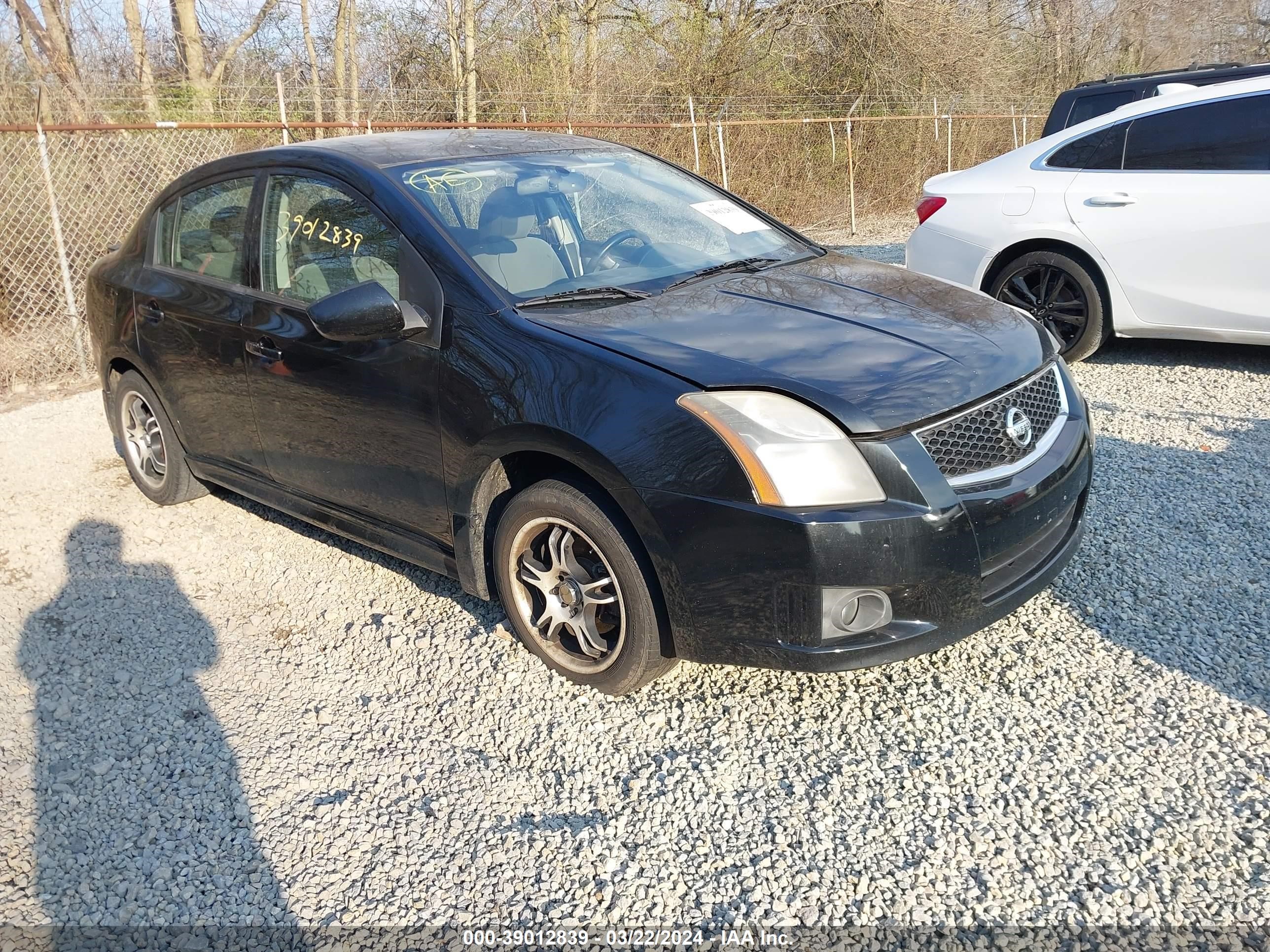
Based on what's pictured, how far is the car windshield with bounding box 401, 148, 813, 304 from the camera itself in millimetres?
3643

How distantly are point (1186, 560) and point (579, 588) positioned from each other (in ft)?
7.91

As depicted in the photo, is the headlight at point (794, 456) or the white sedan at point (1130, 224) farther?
the white sedan at point (1130, 224)

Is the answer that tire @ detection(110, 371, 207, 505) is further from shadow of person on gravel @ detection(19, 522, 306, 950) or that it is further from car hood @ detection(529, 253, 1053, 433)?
car hood @ detection(529, 253, 1053, 433)

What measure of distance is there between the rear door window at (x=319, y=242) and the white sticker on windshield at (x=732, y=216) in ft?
4.53

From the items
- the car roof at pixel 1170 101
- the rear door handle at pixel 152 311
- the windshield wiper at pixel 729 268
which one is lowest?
the rear door handle at pixel 152 311

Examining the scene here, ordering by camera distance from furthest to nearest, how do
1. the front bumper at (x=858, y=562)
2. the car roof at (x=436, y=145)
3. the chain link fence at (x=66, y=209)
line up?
the chain link fence at (x=66, y=209) < the car roof at (x=436, y=145) < the front bumper at (x=858, y=562)

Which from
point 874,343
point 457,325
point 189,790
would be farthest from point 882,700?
point 189,790

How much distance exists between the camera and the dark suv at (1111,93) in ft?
30.1

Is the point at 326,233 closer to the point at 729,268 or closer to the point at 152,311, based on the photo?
the point at 152,311

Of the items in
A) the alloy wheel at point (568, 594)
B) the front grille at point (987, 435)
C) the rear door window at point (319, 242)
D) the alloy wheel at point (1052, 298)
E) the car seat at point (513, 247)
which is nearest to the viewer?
the front grille at point (987, 435)

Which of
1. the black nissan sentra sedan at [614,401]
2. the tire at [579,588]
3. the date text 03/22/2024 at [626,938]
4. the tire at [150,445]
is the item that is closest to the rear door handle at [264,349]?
the black nissan sentra sedan at [614,401]

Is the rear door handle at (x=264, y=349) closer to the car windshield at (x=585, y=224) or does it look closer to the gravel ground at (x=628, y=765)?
the car windshield at (x=585, y=224)

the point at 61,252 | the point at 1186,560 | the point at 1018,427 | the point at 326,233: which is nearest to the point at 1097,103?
the point at 1186,560

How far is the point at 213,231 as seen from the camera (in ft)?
15.0
